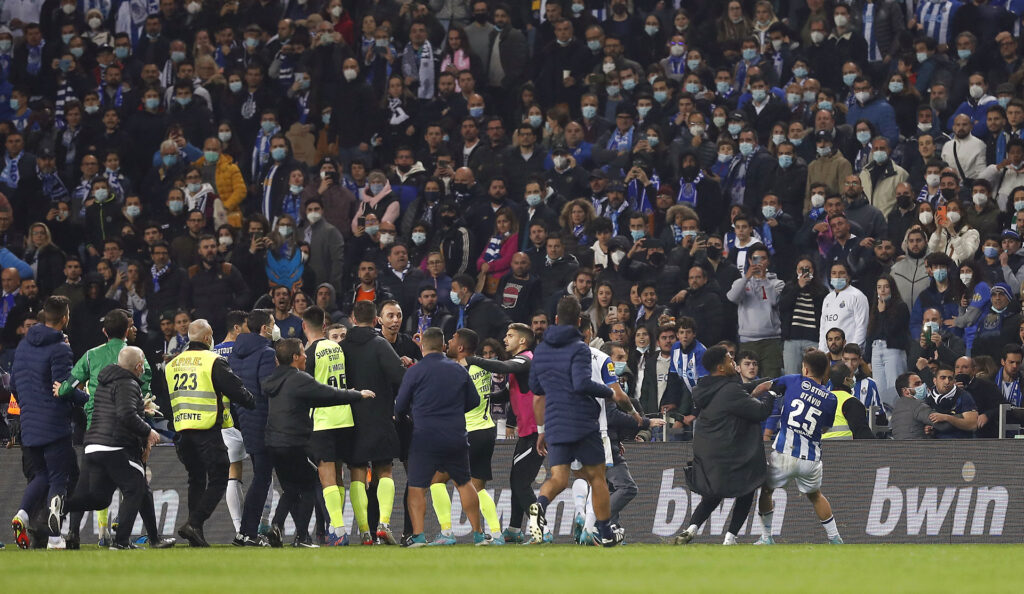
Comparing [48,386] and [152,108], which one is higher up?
[152,108]

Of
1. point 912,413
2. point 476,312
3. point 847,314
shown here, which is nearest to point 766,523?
point 912,413

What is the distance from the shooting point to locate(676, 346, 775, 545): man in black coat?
14.8 meters

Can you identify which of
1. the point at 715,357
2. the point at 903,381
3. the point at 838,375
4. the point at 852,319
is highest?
the point at 852,319

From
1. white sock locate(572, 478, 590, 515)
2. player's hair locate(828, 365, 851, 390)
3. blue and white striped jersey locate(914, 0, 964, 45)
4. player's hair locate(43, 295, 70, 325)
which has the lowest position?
white sock locate(572, 478, 590, 515)

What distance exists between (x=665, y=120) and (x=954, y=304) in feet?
17.7

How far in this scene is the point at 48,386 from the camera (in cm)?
1479

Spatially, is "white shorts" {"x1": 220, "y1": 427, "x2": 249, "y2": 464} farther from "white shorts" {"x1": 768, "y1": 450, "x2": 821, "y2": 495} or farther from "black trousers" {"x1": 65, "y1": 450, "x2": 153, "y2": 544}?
"white shorts" {"x1": 768, "y1": 450, "x2": 821, "y2": 495}

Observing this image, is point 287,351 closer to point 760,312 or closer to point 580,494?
point 580,494

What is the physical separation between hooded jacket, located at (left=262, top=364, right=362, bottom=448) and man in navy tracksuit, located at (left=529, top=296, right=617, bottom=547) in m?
1.64

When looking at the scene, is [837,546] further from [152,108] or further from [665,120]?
[152,108]

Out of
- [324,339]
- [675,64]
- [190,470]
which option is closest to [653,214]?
[675,64]

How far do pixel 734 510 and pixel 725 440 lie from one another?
790 mm

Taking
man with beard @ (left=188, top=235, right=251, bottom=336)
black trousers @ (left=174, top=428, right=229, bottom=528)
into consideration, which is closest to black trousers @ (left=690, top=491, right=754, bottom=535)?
black trousers @ (left=174, top=428, right=229, bottom=528)

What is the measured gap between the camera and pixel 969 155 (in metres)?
22.0
